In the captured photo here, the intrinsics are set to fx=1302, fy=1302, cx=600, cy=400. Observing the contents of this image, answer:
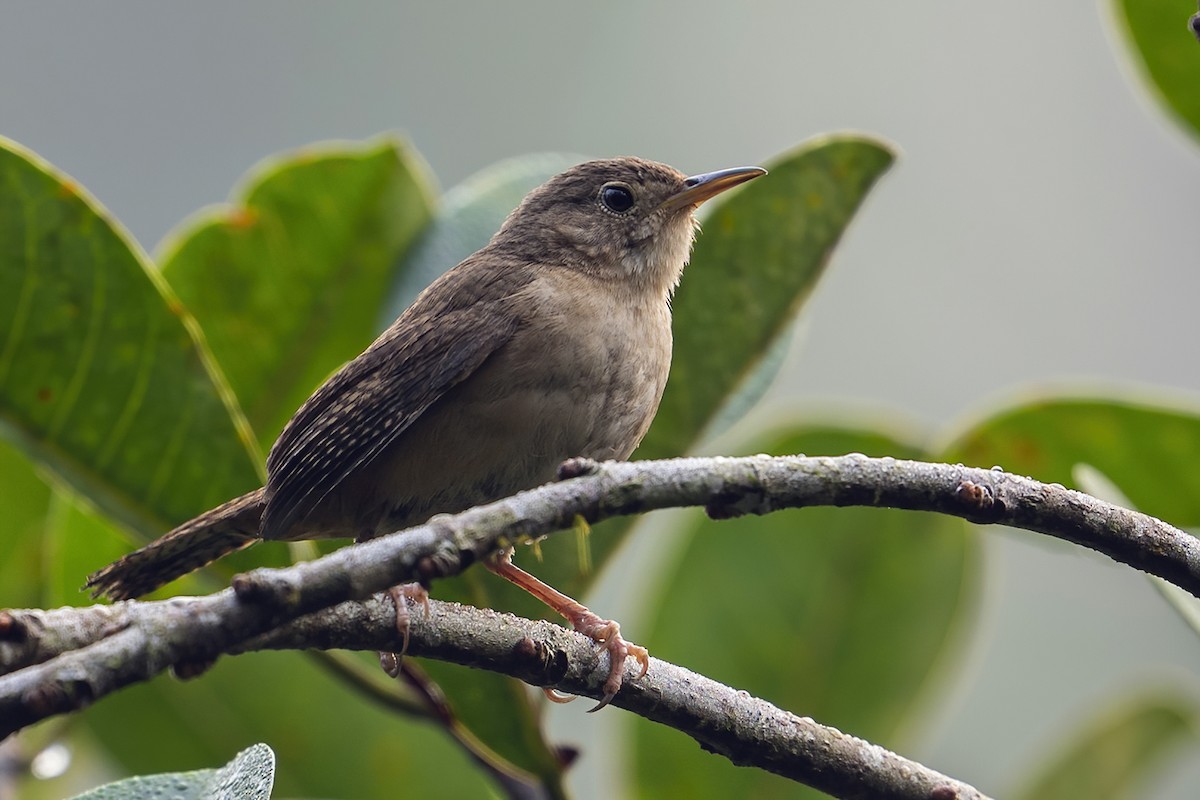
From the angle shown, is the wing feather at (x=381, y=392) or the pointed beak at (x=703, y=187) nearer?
the wing feather at (x=381, y=392)

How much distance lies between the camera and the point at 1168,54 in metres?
3.37

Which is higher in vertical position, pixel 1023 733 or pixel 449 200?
pixel 449 200

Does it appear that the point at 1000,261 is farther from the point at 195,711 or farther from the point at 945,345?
the point at 195,711

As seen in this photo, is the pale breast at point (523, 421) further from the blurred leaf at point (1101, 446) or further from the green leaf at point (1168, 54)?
the green leaf at point (1168, 54)

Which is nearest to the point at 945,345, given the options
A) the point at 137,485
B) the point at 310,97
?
the point at 310,97

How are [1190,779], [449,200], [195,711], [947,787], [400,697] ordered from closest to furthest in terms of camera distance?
[947,787], [400,697], [195,711], [449,200], [1190,779]

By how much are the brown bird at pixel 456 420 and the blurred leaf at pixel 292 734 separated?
0.55 m

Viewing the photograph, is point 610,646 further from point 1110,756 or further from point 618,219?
point 1110,756

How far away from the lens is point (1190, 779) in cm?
1096

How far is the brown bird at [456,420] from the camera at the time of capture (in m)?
3.03

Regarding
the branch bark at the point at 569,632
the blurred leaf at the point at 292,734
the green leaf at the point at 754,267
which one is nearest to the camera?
the branch bark at the point at 569,632

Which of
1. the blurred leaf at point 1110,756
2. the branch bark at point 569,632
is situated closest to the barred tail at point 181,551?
the branch bark at point 569,632

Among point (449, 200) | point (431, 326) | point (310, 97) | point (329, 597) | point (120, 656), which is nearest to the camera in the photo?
point (120, 656)

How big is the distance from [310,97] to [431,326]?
6717 mm
